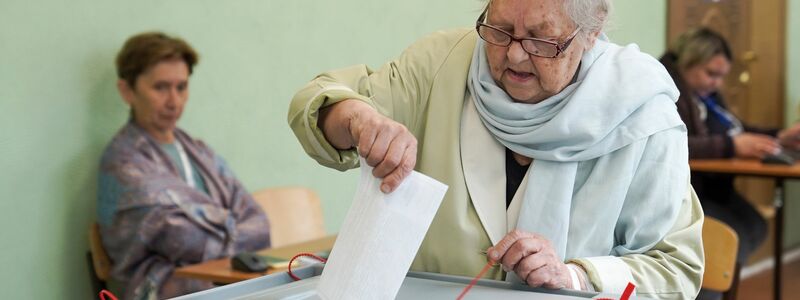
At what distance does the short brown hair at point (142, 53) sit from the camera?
3316 millimetres

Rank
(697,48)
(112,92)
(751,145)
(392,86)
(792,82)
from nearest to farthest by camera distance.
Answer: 1. (392,86)
2. (112,92)
3. (751,145)
4. (697,48)
5. (792,82)

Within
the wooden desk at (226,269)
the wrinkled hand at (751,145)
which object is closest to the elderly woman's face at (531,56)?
the wooden desk at (226,269)

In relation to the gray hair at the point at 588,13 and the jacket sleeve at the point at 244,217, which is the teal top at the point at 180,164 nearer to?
the jacket sleeve at the point at 244,217

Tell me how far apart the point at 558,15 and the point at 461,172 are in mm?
313

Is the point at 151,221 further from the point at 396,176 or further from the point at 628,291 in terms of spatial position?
the point at 628,291

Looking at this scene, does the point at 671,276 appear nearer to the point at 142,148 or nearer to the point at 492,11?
the point at 492,11

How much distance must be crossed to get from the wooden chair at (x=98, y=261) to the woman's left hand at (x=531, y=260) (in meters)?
2.15

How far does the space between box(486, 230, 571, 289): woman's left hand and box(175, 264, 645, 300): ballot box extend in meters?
0.02

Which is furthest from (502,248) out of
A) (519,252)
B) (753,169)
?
(753,169)

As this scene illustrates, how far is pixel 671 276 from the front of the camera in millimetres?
1572

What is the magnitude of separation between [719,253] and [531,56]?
135 centimetres

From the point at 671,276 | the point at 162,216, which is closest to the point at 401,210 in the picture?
the point at 671,276

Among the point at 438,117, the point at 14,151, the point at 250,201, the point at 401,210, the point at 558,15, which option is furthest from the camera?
the point at 250,201

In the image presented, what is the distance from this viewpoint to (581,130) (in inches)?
62.6
